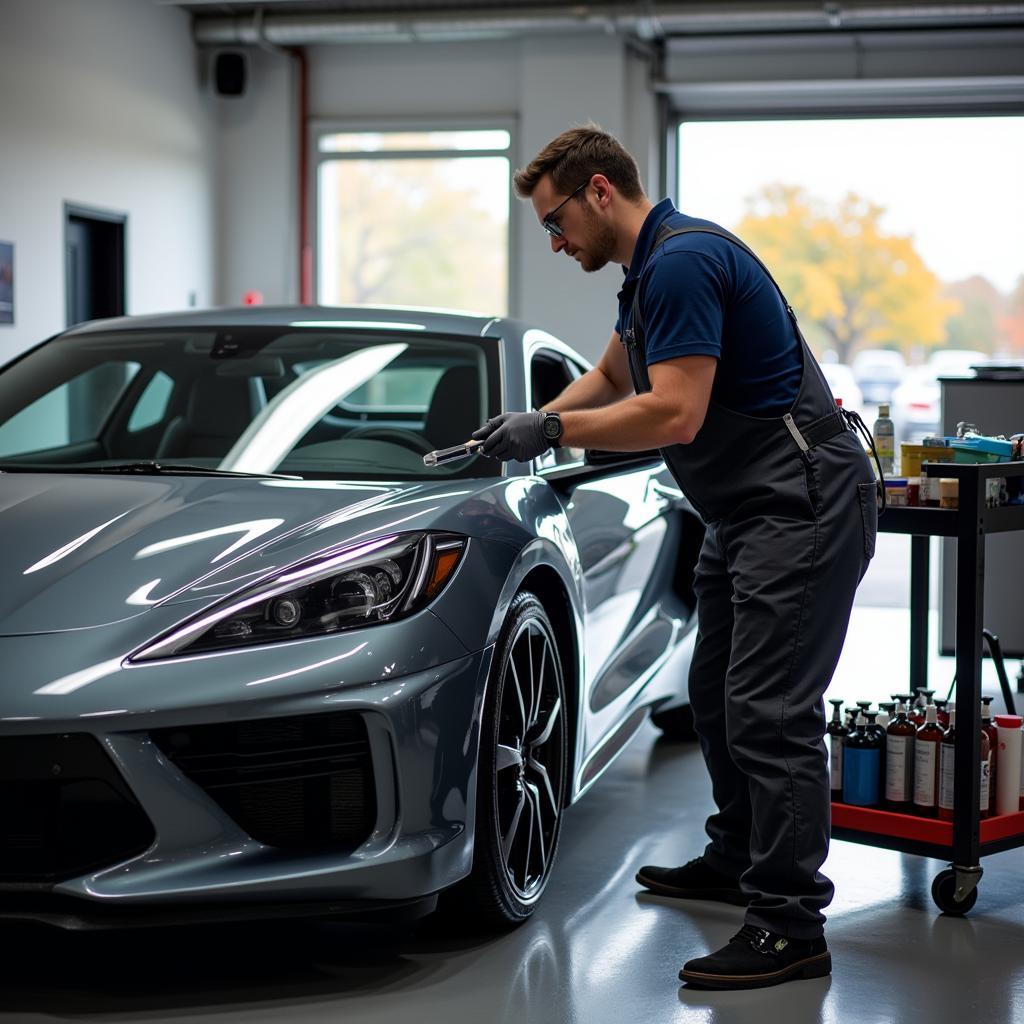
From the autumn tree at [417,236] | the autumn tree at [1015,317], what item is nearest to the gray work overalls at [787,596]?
the autumn tree at [417,236]

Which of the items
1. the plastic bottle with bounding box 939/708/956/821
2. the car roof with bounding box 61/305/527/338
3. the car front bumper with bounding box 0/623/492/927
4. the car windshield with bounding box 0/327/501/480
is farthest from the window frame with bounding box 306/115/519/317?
the car front bumper with bounding box 0/623/492/927

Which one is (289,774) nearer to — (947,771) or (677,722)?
(947,771)

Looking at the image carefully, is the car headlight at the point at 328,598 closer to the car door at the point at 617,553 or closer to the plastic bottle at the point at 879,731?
the car door at the point at 617,553

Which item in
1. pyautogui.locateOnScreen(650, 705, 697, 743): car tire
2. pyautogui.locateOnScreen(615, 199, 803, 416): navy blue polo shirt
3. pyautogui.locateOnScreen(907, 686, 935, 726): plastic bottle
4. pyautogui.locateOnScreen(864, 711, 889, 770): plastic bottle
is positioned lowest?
pyautogui.locateOnScreen(650, 705, 697, 743): car tire

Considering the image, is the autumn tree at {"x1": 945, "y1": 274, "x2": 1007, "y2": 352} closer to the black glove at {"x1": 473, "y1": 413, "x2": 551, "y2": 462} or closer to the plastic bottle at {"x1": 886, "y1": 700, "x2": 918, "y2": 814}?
the plastic bottle at {"x1": 886, "y1": 700, "x2": 918, "y2": 814}

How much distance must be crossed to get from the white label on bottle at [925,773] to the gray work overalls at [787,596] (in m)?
0.55

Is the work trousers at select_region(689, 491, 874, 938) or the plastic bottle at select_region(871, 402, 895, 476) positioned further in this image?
the plastic bottle at select_region(871, 402, 895, 476)

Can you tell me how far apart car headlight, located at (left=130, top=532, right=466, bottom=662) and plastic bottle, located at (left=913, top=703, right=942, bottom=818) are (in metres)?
→ 1.20

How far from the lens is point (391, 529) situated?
7.89 feet

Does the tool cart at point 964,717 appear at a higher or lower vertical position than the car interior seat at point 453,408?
lower

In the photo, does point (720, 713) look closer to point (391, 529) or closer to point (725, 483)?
point (725, 483)

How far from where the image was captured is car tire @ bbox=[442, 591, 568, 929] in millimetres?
2479

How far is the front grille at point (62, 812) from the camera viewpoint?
2.10 m

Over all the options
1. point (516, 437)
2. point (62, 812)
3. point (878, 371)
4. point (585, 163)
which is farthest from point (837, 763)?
point (878, 371)
